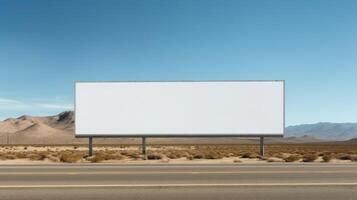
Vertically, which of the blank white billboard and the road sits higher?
the blank white billboard

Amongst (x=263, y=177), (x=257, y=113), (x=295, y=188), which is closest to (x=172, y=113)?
(x=257, y=113)

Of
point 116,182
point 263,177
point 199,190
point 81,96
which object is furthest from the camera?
point 81,96

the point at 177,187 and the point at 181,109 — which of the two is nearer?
the point at 177,187

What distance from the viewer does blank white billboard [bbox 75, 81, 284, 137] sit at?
122ft

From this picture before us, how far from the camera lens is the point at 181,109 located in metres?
37.7

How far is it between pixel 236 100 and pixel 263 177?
22.7 m

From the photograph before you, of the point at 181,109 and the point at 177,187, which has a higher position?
the point at 181,109

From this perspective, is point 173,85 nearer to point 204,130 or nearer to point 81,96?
point 204,130

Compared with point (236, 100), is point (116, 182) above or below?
below

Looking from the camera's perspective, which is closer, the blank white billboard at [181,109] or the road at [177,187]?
the road at [177,187]

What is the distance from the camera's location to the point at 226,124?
1469 inches

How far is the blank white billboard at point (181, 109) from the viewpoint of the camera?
122ft

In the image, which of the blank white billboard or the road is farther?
the blank white billboard

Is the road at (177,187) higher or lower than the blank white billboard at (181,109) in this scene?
lower
